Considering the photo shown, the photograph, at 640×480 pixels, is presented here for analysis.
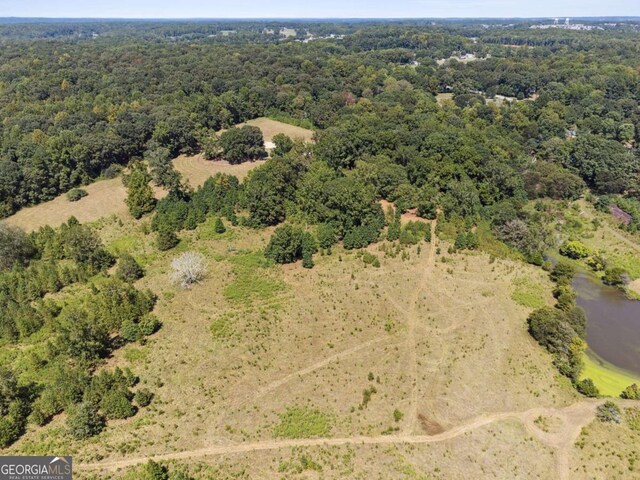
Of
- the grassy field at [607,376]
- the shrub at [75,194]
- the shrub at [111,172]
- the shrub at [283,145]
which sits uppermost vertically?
the shrub at [283,145]

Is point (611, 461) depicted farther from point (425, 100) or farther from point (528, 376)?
point (425, 100)

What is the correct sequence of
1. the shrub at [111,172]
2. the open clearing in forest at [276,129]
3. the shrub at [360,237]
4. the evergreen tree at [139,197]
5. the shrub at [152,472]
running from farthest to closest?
the open clearing in forest at [276,129]
the shrub at [111,172]
the evergreen tree at [139,197]
the shrub at [360,237]
the shrub at [152,472]

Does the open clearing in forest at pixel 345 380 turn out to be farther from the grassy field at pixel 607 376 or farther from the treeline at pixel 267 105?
the treeline at pixel 267 105

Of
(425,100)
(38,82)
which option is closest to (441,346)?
(425,100)

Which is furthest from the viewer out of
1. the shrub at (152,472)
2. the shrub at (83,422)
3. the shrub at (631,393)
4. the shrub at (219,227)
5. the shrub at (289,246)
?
the shrub at (219,227)

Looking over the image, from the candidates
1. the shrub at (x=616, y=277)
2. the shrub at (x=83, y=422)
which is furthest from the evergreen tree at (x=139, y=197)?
the shrub at (x=616, y=277)

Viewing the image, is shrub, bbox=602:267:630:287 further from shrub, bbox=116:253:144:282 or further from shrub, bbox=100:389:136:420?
shrub, bbox=116:253:144:282
